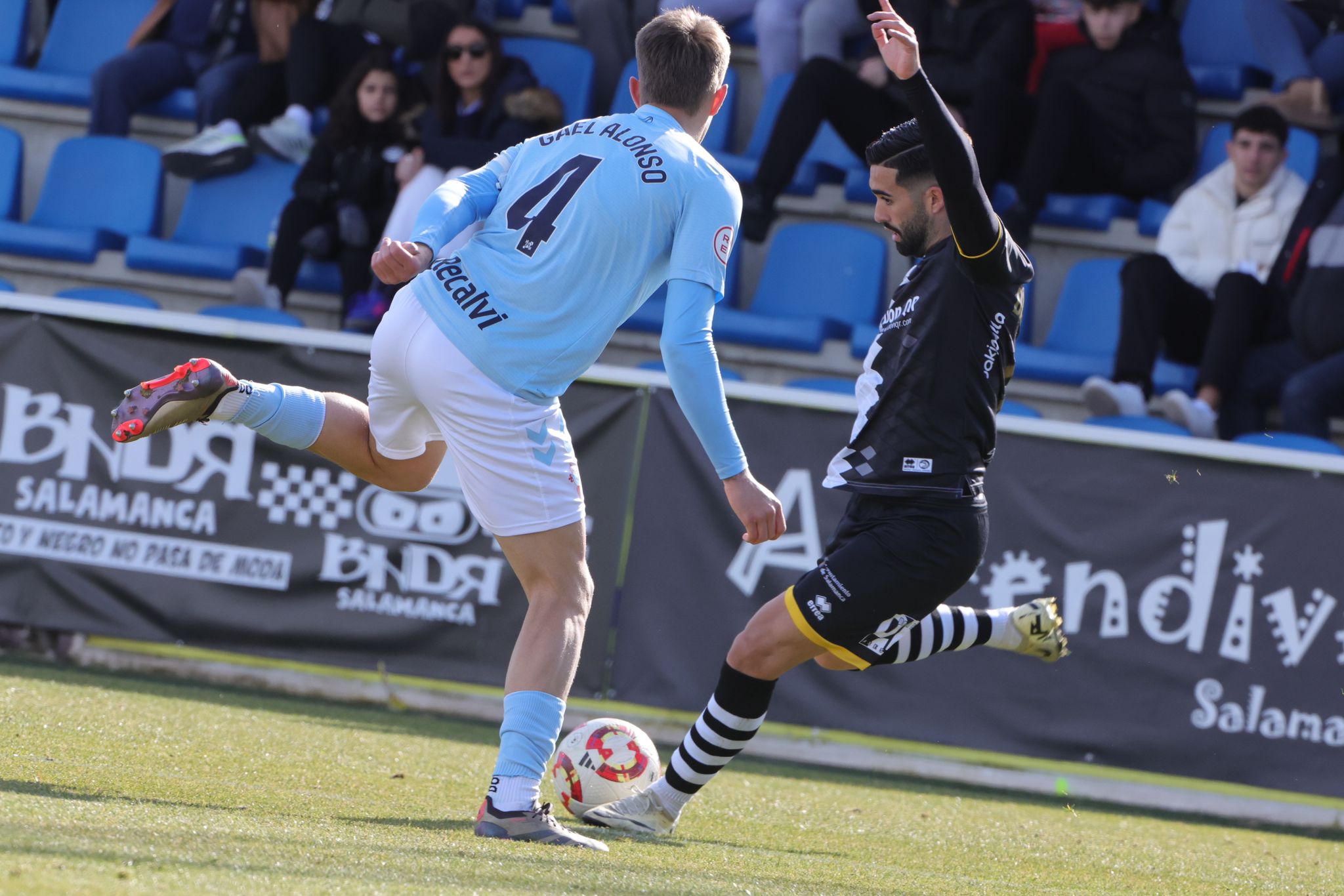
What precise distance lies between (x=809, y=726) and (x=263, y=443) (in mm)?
2893

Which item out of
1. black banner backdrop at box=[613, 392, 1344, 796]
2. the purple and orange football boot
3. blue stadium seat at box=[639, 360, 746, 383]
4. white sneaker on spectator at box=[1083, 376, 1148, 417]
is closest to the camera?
the purple and orange football boot

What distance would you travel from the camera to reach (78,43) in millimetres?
11125

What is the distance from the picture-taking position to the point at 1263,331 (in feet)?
26.6

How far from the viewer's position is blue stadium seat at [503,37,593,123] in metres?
10.0

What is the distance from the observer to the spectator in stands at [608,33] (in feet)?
33.7

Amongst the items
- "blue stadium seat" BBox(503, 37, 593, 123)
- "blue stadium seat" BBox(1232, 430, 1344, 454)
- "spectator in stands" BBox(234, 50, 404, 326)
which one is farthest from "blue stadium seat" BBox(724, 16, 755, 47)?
"blue stadium seat" BBox(1232, 430, 1344, 454)

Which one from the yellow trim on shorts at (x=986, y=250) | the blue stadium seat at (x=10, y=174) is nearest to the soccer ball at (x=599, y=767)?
the yellow trim on shorts at (x=986, y=250)

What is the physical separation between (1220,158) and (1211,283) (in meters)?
1.40

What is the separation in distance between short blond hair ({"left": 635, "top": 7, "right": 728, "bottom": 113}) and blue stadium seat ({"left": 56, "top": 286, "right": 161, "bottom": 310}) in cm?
560

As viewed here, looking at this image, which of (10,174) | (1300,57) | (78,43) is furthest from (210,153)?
(1300,57)

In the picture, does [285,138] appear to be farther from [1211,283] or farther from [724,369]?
[1211,283]

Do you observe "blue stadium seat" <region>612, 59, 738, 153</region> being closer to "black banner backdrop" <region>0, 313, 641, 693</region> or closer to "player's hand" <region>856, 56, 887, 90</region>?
"player's hand" <region>856, 56, 887, 90</region>

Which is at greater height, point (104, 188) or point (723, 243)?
point (723, 243)

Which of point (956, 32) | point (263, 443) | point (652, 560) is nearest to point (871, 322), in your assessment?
point (956, 32)
